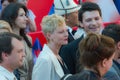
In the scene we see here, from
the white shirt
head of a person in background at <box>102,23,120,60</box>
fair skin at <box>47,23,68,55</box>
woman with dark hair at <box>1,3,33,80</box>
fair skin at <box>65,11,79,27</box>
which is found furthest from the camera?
fair skin at <box>65,11,79,27</box>

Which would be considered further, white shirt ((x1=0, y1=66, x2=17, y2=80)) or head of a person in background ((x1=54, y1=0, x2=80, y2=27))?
head of a person in background ((x1=54, y1=0, x2=80, y2=27))

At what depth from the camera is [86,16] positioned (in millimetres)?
5930

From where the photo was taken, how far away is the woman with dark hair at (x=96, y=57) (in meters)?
3.80

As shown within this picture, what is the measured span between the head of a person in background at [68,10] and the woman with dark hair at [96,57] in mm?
2971

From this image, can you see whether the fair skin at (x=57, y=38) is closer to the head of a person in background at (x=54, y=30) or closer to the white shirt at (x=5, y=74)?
the head of a person in background at (x=54, y=30)

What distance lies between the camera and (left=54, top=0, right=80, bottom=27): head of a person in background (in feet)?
22.6

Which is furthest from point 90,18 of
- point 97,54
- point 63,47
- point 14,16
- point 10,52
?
point 97,54

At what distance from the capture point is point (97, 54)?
3.81 m

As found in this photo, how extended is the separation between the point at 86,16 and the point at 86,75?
222 centimetres

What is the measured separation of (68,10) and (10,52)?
269 cm

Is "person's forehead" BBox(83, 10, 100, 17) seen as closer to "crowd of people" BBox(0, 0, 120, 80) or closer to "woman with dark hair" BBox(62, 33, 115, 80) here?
"crowd of people" BBox(0, 0, 120, 80)

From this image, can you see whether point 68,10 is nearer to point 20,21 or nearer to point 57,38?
point 20,21

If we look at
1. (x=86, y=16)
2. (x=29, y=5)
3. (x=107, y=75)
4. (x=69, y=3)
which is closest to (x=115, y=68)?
(x=107, y=75)

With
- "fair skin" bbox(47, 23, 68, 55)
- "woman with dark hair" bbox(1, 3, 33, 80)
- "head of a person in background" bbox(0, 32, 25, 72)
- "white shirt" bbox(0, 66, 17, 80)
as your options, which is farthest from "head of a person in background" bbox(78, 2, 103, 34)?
"white shirt" bbox(0, 66, 17, 80)
